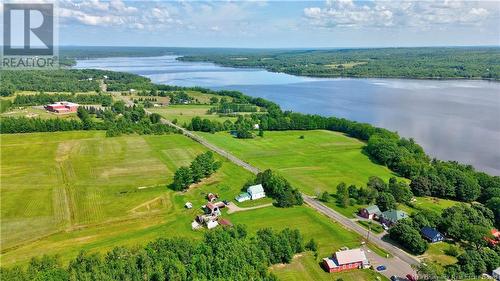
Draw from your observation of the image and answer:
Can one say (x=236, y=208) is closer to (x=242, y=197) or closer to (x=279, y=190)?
(x=242, y=197)

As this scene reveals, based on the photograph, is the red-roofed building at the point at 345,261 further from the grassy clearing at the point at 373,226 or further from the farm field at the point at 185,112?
the farm field at the point at 185,112

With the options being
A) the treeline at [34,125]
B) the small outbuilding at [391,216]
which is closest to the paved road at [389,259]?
the small outbuilding at [391,216]

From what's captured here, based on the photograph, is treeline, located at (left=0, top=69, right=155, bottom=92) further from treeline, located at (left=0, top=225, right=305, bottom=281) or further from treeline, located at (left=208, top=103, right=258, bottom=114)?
treeline, located at (left=0, top=225, right=305, bottom=281)

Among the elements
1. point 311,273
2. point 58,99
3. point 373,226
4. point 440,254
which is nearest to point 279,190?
point 373,226

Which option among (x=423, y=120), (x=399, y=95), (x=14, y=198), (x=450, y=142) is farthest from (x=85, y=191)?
(x=399, y=95)

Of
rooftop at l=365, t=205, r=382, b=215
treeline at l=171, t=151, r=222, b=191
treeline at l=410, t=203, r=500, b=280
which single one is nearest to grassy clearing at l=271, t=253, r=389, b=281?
treeline at l=410, t=203, r=500, b=280

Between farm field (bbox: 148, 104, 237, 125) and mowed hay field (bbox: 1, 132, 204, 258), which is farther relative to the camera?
farm field (bbox: 148, 104, 237, 125)
